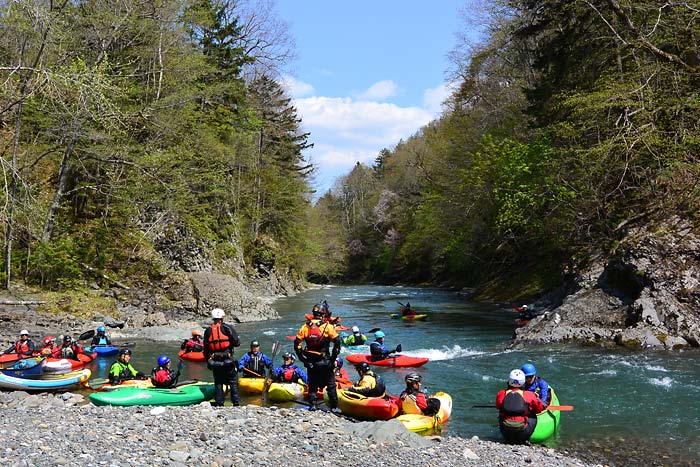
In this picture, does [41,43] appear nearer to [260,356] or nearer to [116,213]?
[116,213]

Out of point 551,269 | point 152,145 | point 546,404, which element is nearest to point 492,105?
point 551,269

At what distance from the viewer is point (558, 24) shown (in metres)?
24.6

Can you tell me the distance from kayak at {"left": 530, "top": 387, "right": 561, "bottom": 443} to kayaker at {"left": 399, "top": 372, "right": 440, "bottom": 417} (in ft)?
5.57

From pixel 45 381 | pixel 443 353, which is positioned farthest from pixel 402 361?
pixel 45 381

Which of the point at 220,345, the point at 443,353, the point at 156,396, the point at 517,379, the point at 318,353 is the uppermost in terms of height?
the point at 220,345

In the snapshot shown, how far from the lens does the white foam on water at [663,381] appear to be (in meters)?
12.2

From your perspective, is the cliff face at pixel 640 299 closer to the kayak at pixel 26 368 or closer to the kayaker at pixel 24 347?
the kayak at pixel 26 368

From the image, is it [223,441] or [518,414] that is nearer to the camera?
[223,441]

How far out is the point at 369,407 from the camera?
10.4 meters

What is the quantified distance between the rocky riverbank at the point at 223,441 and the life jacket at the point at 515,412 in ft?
1.21

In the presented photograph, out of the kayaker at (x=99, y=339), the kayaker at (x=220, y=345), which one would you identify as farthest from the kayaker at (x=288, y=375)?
the kayaker at (x=99, y=339)

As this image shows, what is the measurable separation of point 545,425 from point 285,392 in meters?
5.19

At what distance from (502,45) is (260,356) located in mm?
26663

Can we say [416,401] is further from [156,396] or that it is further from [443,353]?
[443,353]
